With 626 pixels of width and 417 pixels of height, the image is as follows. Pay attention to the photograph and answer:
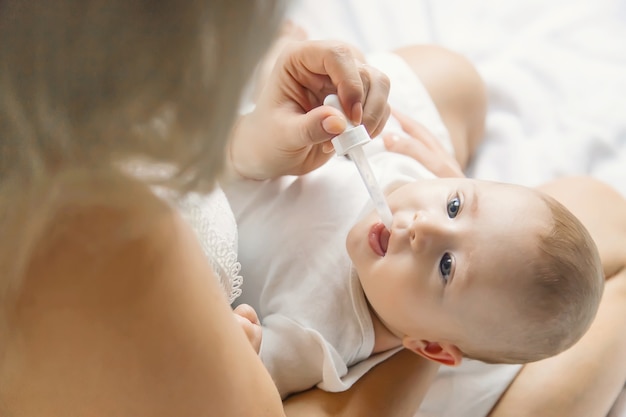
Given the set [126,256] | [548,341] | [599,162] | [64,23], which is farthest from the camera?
[599,162]

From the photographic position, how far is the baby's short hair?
843 mm

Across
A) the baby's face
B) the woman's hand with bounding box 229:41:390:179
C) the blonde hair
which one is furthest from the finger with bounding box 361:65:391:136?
the blonde hair

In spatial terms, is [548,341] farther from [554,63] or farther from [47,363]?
[554,63]

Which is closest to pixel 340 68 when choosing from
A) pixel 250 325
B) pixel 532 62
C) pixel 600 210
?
pixel 250 325

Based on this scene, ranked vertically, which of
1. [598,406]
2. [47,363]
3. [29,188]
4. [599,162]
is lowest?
[598,406]

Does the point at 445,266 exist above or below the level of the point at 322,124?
below

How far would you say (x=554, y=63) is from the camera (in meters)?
1.42

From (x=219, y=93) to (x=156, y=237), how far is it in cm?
15

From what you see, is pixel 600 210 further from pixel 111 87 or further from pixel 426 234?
pixel 111 87

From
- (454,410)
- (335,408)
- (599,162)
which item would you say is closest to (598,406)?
(454,410)

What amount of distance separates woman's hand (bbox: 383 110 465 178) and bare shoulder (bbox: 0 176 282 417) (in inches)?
22.7

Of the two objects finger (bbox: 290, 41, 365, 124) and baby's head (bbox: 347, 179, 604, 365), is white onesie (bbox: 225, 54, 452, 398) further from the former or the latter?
finger (bbox: 290, 41, 365, 124)

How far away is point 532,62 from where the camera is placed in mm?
1424

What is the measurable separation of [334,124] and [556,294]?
1.12ft
